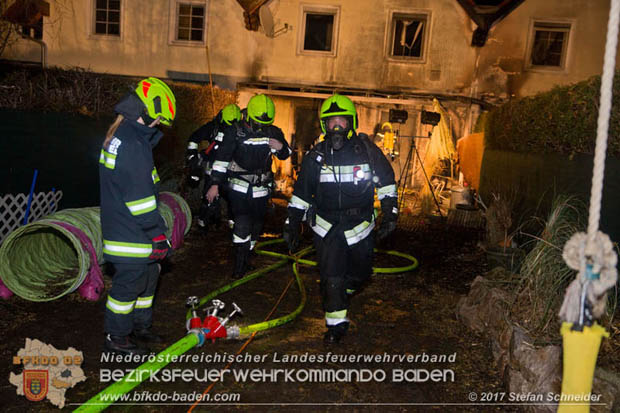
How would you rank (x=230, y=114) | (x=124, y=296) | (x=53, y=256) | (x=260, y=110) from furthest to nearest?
(x=230, y=114) < (x=260, y=110) < (x=53, y=256) < (x=124, y=296)

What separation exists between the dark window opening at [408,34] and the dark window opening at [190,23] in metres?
6.72

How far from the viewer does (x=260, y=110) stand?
5.77 meters

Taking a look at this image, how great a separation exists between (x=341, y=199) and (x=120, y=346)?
232cm

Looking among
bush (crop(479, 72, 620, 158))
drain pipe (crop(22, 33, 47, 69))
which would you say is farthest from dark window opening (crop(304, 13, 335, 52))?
drain pipe (crop(22, 33, 47, 69))

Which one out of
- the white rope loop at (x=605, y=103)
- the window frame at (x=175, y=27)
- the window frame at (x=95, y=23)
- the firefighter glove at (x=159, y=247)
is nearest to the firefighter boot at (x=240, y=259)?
the firefighter glove at (x=159, y=247)

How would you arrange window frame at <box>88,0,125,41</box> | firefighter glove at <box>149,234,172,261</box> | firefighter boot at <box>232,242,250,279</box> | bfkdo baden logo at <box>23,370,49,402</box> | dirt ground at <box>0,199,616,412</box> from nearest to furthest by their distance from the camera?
bfkdo baden logo at <box>23,370,49,402</box> < dirt ground at <box>0,199,616,412</box> < firefighter glove at <box>149,234,172,261</box> < firefighter boot at <box>232,242,250,279</box> < window frame at <box>88,0,125,41</box>

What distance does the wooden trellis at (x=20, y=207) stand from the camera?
612cm

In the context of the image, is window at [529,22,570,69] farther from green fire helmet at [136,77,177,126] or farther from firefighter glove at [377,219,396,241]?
green fire helmet at [136,77,177,126]

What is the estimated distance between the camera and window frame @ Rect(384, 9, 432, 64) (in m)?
15.3

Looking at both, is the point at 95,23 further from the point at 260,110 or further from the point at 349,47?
the point at 260,110

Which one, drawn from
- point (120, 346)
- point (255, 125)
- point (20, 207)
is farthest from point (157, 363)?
point (20, 207)

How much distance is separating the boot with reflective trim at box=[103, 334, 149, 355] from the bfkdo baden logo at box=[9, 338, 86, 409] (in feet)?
0.70

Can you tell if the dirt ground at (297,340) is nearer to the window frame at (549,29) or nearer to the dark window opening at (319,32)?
the dark window opening at (319,32)

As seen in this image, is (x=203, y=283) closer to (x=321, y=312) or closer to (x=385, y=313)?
(x=321, y=312)
